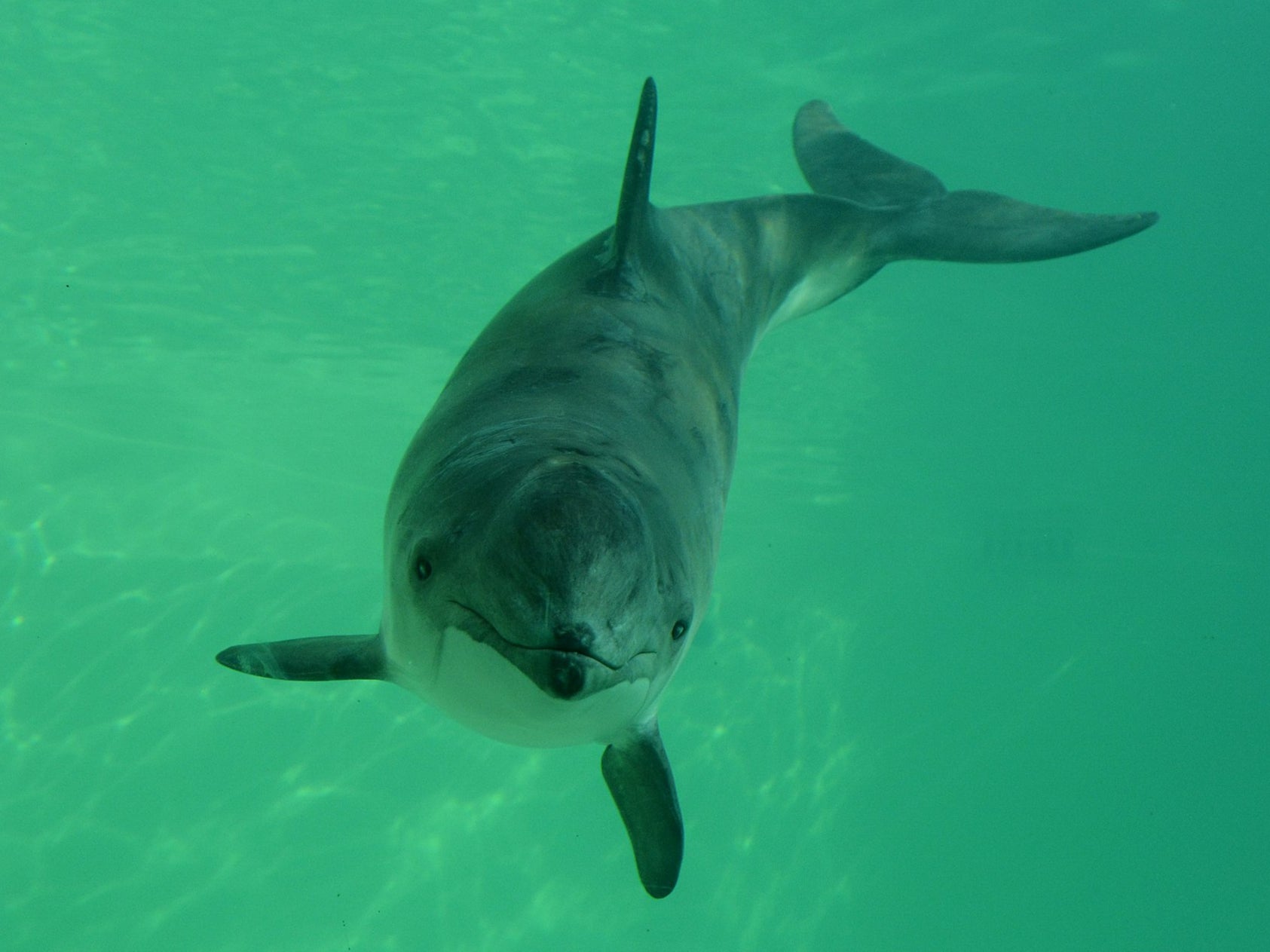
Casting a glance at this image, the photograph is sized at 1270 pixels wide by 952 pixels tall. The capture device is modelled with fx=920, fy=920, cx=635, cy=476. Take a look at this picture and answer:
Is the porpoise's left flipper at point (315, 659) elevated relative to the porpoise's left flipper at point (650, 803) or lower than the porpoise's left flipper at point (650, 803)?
elevated

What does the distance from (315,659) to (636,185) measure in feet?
7.78

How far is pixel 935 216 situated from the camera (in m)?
6.59

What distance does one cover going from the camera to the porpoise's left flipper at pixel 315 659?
3438mm

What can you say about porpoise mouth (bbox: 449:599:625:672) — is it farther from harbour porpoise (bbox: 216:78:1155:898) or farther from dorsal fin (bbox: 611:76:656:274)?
dorsal fin (bbox: 611:76:656:274)

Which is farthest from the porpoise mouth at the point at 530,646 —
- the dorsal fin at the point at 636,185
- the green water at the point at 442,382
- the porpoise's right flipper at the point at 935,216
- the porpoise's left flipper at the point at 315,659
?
the green water at the point at 442,382

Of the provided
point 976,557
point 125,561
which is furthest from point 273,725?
point 976,557

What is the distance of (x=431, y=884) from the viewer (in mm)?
14312

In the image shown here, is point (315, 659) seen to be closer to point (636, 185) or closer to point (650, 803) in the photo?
point (650, 803)

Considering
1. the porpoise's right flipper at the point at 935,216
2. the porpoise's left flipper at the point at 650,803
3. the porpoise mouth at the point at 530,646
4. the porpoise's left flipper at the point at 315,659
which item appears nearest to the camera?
the porpoise mouth at the point at 530,646

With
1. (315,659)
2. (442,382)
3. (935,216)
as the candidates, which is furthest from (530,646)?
(442,382)

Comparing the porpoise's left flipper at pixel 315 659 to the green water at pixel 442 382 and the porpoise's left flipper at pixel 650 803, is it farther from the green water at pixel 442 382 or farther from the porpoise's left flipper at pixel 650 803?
the green water at pixel 442 382

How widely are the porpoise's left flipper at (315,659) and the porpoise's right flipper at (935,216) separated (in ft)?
15.2

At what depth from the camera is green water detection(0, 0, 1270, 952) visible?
12.2 metres

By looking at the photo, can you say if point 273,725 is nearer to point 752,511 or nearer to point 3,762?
point 3,762
